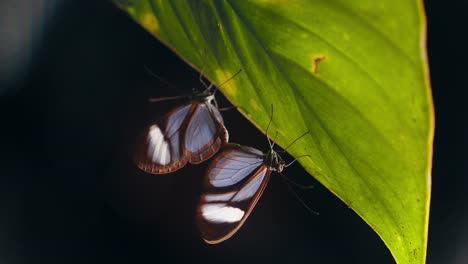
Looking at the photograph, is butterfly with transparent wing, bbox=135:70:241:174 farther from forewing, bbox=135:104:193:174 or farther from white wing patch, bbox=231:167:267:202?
white wing patch, bbox=231:167:267:202

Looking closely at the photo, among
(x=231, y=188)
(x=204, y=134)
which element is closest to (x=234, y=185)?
(x=231, y=188)

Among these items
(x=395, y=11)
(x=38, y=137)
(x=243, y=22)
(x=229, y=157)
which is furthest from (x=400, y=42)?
(x=38, y=137)

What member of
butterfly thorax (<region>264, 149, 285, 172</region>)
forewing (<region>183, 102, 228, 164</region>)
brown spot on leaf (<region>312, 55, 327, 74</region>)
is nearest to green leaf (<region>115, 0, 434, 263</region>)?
brown spot on leaf (<region>312, 55, 327, 74</region>)

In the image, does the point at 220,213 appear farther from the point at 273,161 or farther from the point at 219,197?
the point at 273,161

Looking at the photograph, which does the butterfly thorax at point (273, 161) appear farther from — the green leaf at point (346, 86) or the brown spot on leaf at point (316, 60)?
the brown spot on leaf at point (316, 60)

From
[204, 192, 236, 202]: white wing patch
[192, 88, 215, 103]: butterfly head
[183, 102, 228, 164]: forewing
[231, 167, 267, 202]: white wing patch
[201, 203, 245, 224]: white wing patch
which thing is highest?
[192, 88, 215, 103]: butterfly head

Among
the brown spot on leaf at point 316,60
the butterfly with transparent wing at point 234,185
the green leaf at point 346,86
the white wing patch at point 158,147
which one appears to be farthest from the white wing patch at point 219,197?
the brown spot on leaf at point 316,60

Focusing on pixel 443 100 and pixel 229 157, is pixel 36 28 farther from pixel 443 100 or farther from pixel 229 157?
pixel 443 100
